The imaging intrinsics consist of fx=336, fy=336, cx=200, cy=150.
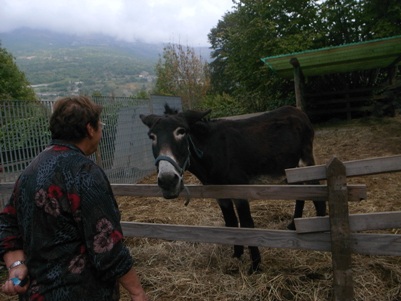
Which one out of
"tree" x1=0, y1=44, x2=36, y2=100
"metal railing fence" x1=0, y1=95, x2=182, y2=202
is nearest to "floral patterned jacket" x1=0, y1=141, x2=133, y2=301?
"metal railing fence" x1=0, y1=95, x2=182, y2=202

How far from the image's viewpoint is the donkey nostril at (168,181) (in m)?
2.65

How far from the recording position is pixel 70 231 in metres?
1.48

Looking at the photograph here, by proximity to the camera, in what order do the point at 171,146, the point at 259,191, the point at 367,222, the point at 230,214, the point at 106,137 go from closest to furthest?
the point at 367,222 < the point at 171,146 < the point at 259,191 < the point at 230,214 < the point at 106,137

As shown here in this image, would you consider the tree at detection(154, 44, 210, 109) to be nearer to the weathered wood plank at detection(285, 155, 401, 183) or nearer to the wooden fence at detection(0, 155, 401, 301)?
the wooden fence at detection(0, 155, 401, 301)

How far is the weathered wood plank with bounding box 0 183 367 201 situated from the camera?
260 cm

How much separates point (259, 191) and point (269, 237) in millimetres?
405

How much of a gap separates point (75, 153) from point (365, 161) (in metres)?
2.12

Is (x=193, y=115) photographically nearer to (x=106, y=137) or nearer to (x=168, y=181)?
(x=168, y=181)

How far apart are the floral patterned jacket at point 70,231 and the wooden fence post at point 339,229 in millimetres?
1708

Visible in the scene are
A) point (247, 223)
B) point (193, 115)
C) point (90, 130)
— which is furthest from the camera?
→ point (247, 223)

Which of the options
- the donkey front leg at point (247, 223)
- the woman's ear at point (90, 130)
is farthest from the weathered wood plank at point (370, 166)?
the woman's ear at point (90, 130)

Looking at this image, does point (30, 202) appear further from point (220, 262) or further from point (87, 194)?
point (220, 262)

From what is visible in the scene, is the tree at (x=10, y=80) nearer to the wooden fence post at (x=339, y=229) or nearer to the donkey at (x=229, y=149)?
the donkey at (x=229, y=149)

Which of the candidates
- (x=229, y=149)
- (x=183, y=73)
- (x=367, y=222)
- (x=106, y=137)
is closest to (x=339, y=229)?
(x=367, y=222)
